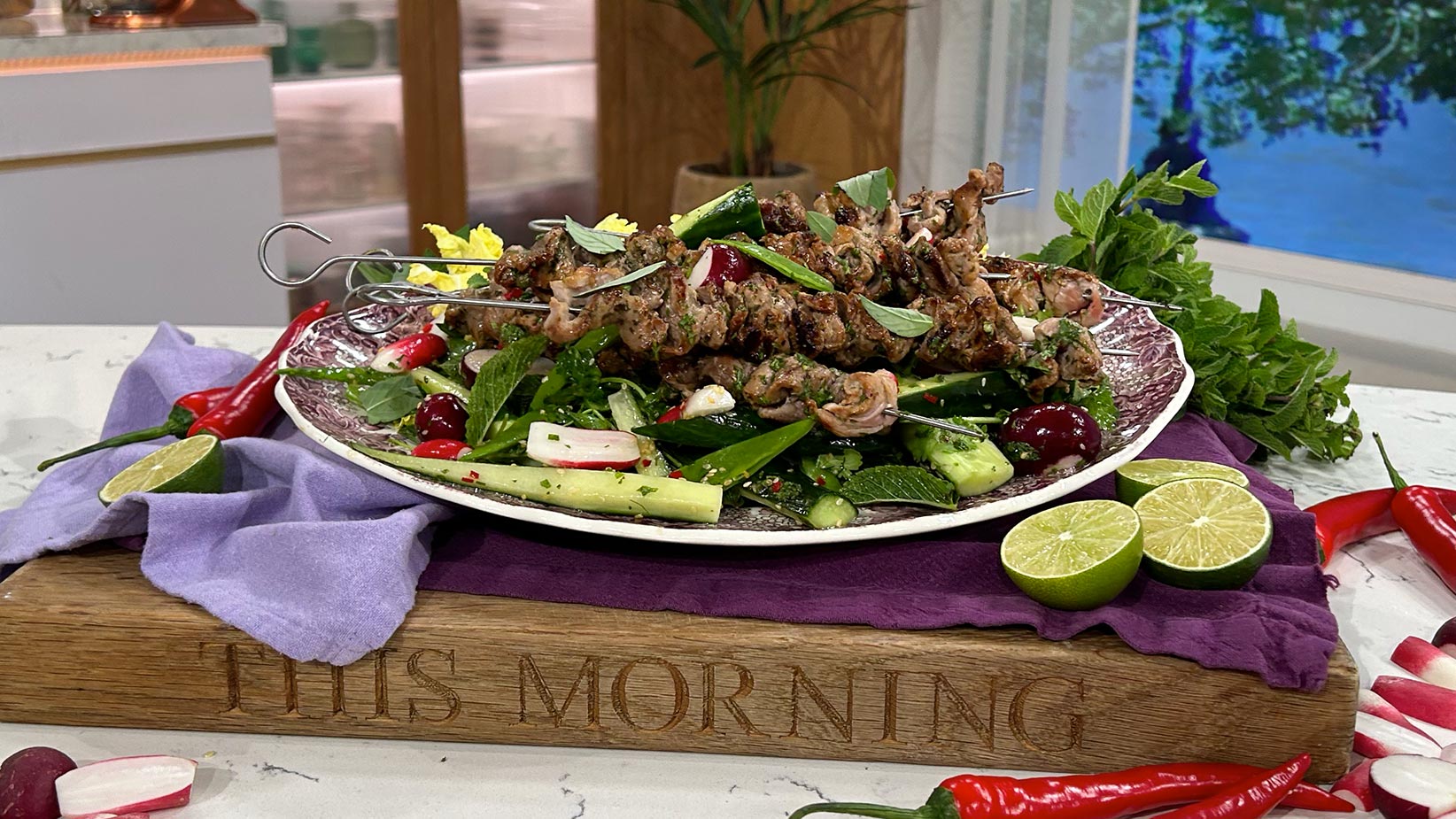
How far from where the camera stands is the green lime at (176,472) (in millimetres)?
1467

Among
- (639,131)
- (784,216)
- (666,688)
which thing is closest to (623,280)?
(784,216)

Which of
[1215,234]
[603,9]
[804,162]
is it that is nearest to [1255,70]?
[1215,234]

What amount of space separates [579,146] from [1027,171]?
215 cm

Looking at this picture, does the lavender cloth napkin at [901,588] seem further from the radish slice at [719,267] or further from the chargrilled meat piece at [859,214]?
the chargrilled meat piece at [859,214]

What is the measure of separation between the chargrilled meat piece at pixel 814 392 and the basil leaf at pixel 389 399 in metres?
0.39

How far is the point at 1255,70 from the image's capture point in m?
4.83

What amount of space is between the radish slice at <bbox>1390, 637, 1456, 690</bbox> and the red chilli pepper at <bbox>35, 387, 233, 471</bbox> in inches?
Answer: 55.7

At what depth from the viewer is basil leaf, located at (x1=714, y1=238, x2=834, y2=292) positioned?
5.27 feet

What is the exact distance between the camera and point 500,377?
5.19ft

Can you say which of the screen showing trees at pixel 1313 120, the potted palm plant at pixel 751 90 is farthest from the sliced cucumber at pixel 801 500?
the screen showing trees at pixel 1313 120

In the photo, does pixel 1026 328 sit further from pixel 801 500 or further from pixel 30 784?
pixel 30 784

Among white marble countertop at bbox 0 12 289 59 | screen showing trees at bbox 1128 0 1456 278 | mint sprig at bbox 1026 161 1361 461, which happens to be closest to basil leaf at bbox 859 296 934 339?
mint sprig at bbox 1026 161 1361 461

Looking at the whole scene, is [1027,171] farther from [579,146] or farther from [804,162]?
[579,146]

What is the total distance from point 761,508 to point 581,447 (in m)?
0.20
